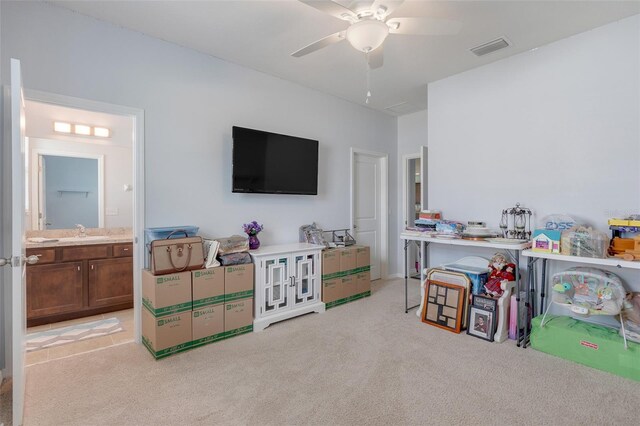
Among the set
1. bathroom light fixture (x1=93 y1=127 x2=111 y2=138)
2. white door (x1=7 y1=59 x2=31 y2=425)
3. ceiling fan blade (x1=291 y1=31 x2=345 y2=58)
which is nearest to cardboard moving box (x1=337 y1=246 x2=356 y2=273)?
ceiling fan blade (x1=291 y1=31 x2=345 y2=58)

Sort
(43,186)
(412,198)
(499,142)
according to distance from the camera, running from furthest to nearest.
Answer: (412,198), (43,186), (499,142)

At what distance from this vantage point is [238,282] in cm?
295

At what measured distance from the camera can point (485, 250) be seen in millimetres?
3486

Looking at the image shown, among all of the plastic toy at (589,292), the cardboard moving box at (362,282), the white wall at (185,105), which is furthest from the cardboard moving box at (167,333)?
the plastic toy at (589,292)

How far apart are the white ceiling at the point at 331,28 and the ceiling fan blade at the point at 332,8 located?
0.43 metres

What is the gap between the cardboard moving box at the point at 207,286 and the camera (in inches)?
106

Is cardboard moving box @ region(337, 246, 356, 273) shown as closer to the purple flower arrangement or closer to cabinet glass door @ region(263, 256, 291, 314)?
cabinet glass door @ region(263, 256, 291, 314)

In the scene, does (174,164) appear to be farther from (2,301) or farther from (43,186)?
(43,186)

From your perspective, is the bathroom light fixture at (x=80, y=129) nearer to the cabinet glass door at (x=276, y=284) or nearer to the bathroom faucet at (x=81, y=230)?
the bathroom faucet at (x=81, y=230)

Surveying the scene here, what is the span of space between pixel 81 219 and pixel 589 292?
5435mm

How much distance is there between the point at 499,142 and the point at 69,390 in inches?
171

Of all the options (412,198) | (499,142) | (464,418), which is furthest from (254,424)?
(412,198)

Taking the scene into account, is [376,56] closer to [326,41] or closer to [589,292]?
[326,41]

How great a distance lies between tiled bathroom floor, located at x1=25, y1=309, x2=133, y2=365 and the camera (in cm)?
256
